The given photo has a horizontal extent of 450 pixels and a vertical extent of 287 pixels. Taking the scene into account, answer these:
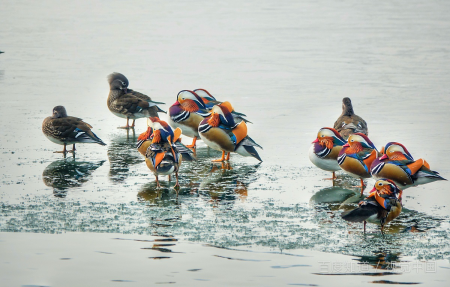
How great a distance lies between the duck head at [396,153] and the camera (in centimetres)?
836

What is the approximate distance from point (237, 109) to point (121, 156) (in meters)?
4.02

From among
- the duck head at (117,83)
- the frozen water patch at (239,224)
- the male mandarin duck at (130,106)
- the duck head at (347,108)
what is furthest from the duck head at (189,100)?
the frozen water patch at (239,224)

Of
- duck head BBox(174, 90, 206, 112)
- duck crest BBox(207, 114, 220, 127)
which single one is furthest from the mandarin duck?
duck head BBox(174, 90, 206, 112)

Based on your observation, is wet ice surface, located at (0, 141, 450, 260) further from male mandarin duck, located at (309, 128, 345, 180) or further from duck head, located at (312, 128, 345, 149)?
duck head, located at (312, 128, 345, 149)

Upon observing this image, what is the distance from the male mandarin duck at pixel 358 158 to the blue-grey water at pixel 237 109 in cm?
29

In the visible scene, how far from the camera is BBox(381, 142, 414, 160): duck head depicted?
329 inches

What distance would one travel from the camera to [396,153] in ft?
27.6

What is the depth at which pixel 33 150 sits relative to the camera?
1065 centimetres

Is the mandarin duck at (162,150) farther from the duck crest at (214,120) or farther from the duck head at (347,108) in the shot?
the duck head at (347,108)

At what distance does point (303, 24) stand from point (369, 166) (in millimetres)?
17247

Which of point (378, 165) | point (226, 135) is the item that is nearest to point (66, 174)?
point (226, 135)

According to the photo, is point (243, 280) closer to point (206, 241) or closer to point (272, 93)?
point (206, 241)

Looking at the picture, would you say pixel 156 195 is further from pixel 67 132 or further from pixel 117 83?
pixel 117 83

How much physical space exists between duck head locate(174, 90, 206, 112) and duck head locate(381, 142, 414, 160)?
382 centimetres
